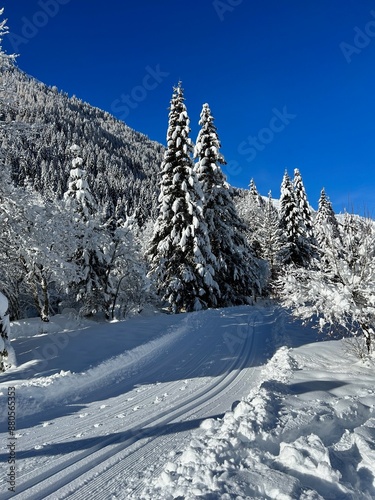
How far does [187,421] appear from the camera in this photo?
242 inches

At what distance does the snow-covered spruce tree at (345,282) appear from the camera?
30.4 ft

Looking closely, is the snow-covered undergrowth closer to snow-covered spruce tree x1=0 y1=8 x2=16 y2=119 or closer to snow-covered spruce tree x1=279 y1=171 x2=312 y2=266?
snow-covered spruce tree x1=0 y1=8 x2=16 y2=119

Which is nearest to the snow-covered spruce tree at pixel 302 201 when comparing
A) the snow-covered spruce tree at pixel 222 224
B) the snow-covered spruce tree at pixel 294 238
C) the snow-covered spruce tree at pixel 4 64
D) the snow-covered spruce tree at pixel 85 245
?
the snow-covered spruce tree at pixel 294 238

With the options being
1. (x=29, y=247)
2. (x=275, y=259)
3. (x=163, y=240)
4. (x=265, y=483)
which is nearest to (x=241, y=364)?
(x=265, y=483)

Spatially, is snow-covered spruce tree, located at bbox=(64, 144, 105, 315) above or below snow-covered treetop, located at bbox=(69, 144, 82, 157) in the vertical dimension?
below

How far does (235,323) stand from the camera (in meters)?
17.7

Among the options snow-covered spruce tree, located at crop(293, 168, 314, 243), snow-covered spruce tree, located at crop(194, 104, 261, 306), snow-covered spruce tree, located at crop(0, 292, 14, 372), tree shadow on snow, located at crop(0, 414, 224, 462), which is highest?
snow-covered spruce tree, located at crop(293, 168, 314, 243)

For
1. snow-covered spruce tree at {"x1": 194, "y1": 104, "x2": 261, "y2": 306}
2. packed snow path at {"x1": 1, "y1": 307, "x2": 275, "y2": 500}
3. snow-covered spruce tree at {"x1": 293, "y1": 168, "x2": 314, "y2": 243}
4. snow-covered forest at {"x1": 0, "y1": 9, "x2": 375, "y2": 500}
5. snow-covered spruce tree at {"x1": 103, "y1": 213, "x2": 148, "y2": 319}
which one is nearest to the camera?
snow-covered forest at {"x1": 0, "y1": 9, "x2": 375, "y2": 500}

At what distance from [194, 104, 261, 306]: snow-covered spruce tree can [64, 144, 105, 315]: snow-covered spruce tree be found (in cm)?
824

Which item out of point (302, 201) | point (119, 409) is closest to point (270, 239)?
point (302, 201)

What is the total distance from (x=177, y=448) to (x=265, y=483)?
1.81m

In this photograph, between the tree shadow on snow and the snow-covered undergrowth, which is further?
the tree shadow on snow

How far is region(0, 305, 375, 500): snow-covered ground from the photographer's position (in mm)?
3928

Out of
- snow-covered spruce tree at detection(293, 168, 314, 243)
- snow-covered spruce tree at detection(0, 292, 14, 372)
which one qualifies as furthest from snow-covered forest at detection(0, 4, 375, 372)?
snow-covered spruce tree at detection(293, 168, 314, 243)
